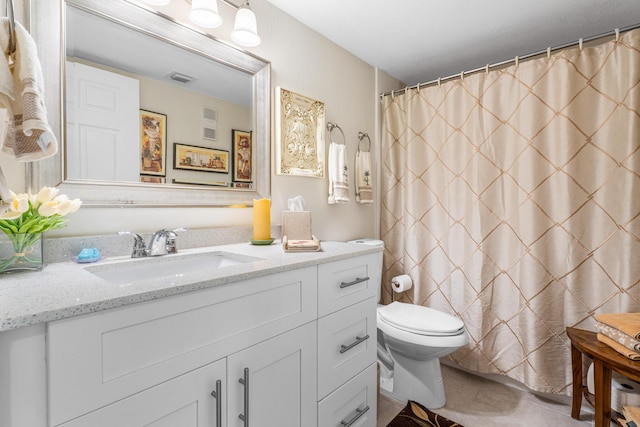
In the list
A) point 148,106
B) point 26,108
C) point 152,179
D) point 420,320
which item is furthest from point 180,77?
point 420,320

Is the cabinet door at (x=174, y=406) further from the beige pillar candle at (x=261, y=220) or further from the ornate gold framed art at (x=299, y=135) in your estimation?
the ornate gold framed art at (x=299, y=135)

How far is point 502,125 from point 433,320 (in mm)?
1264

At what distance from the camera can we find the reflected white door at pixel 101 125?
1.07 m

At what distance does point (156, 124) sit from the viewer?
4.10 feet

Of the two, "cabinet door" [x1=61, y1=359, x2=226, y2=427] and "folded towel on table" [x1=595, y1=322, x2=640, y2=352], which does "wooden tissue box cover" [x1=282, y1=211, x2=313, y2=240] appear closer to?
"cabinet door" [x1=61, y1=359, x2=226, y2=427]

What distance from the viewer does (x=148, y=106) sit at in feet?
4.05

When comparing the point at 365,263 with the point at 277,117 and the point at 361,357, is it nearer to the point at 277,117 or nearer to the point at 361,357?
the point at 361,357

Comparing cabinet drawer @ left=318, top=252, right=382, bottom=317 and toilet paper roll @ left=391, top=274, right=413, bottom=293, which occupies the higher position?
cabinet drawer @ left=318, top=252, right=382, bottom=317

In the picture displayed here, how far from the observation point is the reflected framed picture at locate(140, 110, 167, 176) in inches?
48.1

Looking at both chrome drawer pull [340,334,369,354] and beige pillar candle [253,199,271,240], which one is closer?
chrome drawer pull [340,334,369,354]

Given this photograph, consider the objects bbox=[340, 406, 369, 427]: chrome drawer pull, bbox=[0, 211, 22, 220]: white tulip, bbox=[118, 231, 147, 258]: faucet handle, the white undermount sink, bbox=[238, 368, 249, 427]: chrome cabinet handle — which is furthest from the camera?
bbox=[340, 406, 369, 427]: chrome drawer pull

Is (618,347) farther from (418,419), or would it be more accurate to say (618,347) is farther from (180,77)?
(180,77)

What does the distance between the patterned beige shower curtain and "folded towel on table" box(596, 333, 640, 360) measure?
0.25m

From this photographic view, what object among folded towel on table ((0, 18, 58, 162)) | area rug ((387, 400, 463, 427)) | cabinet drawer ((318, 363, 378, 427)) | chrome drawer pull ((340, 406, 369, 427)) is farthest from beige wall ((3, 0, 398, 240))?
area rug ((387, 400, 463, 427))
